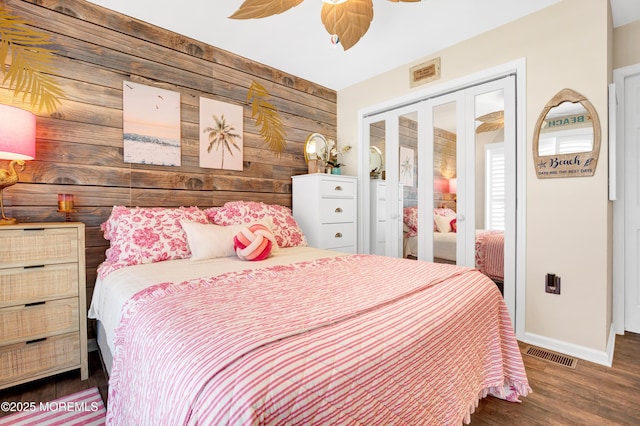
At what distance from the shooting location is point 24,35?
1905mm

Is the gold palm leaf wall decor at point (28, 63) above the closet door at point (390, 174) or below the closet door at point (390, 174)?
above

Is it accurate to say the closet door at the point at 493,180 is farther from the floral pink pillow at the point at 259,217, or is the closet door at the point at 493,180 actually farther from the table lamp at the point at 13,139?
the table lamp at the point at 13,139

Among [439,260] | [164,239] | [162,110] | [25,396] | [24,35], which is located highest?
[24,35]

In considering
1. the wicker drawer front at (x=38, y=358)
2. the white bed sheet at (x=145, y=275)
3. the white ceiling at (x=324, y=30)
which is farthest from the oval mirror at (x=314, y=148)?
the wicker drawer front at (x=38, y=358)

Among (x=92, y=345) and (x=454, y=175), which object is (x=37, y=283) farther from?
(x=454, y=175)

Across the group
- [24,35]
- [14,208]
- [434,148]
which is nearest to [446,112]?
[434,148]

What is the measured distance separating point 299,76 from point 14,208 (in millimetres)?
2678

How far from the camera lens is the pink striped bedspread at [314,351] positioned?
689 millimetres

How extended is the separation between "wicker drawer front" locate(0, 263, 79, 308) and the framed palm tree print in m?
1.25

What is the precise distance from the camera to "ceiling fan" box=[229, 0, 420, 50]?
1.76 m

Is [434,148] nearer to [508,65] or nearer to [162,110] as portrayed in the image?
[508,65]

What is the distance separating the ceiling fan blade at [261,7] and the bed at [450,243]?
206cm

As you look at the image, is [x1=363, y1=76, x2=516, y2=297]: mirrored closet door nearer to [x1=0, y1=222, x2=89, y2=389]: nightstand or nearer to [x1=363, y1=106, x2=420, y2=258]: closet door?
[x1=363, y1=106, x2=420, y2=258]: closet door

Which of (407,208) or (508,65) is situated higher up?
(508,65)
